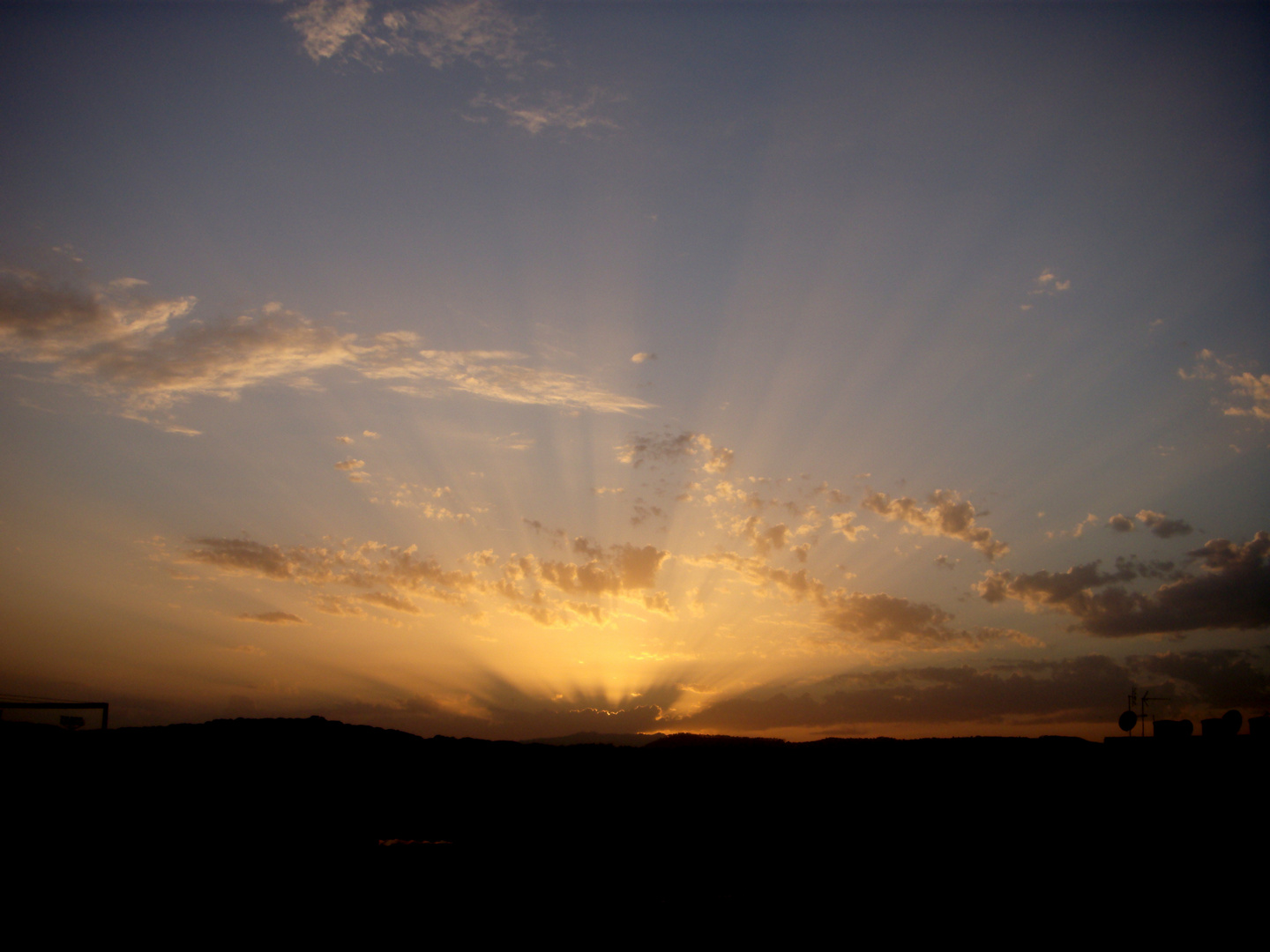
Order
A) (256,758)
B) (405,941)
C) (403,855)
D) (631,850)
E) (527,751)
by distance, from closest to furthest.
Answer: (405,941) < (403,855) < (631,850) < (256,758) < (527,751)

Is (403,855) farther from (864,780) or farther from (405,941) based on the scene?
(864,780)

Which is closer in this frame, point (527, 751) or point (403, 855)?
point (403, 855)

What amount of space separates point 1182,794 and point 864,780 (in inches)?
293

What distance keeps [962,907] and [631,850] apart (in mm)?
8936

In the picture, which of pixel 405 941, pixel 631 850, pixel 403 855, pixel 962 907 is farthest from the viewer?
pixel 631 850

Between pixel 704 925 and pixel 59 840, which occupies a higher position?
pixel 59 840

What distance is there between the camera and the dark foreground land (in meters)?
15.1

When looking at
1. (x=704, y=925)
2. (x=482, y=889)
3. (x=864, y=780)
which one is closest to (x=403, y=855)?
(x=482, y=889)

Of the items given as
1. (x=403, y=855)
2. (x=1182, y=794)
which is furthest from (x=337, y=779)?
(x=1182, y=794)

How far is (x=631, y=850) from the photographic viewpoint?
1936 cm

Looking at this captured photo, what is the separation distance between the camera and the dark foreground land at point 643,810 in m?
15.1

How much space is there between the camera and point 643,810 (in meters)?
21.0

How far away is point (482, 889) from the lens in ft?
49.6

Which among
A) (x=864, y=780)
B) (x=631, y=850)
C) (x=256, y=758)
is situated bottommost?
(x=631, y=850)
